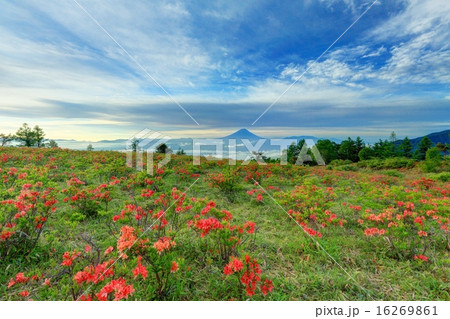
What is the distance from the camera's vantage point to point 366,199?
187 inches

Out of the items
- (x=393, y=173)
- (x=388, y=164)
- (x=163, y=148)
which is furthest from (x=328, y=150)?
(x=163, y=148)

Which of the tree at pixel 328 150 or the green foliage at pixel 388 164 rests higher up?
the tree at pixel 328 150

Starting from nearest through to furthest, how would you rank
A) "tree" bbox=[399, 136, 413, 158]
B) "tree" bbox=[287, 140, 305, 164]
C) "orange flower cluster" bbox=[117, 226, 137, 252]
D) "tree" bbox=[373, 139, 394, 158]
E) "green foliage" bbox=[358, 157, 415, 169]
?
1. "orange flower cluster" bbox=[117, 226, 137, 252]
2. "green foliage" bbox=[358, 157, 415, 169]
3. "tree" bbox=[373, 139, 394, 158]
4. "tree" bbox=[287, 140, 305, 164]
5. "tree" bbox=[399, 136, 413, 158]

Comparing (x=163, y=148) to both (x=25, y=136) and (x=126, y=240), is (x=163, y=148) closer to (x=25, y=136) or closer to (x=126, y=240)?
(x=25, y=136)

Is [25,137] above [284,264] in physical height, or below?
above

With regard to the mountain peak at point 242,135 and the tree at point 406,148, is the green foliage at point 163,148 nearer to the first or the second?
the mountain peak at point 242,135

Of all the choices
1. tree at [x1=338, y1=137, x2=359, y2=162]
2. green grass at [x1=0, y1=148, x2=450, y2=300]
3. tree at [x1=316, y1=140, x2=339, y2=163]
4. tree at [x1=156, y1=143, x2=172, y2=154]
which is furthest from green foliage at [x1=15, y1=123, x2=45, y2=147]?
tree at [x1=338, y1=137, x2=359, y2=162]

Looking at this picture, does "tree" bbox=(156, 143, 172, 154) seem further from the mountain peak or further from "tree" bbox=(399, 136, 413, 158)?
"tree" bbox=(399, 136, 413, 158)

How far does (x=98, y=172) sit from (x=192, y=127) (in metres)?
2.94

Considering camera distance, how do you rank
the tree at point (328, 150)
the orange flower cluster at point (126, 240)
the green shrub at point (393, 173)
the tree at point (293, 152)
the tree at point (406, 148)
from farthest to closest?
the tree at point (406, 148) → the tree at point (293, 152) → the tree at point (328, 150) → the green shrub at point (393, 173) → the orange flower cluster at point (126, 240)

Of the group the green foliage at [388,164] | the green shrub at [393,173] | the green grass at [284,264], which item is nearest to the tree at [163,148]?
the green grass at [284,264]

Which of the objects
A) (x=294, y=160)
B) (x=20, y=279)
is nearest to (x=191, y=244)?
(x=20, y=279)

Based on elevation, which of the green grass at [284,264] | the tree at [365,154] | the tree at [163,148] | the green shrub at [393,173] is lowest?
the green grass at [284,264]
